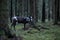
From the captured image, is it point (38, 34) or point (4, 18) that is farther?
point (38, 34)

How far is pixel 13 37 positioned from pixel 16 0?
20.2 meters

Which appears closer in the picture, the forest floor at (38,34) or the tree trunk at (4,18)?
the tree trunk at (4,18)

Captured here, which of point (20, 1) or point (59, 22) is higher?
point (20, 1)

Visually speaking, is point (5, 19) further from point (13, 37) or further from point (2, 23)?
point (13, 37)

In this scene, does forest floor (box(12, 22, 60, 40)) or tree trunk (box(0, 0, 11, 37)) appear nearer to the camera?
tree trunk (box(0, 0, 11, 37))

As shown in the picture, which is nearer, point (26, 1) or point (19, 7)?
point (19, 7)

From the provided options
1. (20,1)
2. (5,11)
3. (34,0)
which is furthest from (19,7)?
(5,11)

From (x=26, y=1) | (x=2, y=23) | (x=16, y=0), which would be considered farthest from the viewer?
(x=26, y=1)

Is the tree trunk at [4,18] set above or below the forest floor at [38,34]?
above

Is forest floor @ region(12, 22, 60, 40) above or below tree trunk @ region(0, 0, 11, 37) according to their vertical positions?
below

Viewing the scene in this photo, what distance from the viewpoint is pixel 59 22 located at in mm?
19734

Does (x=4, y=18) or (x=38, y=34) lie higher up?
(x=4, y=18)

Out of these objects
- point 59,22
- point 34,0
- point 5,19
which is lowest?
point 59,22

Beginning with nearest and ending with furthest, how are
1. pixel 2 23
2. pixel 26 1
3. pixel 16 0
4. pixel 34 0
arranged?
1. pixel 2 23
2. pixel 34 0
3. pixel 16 0
4. pixel 26 1
